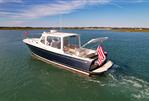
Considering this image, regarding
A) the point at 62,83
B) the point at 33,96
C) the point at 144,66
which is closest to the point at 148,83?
the point at 144,66

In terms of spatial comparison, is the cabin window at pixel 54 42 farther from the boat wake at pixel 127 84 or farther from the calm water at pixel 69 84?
the boat wake at pixel 127 84

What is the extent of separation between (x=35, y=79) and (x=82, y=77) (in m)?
3.68

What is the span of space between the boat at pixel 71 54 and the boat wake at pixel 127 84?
777 mm

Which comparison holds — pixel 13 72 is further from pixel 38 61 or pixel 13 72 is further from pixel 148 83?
pixel 148 83

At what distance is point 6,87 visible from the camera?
39.7ft

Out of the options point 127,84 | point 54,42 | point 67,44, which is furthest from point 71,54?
point 127,84

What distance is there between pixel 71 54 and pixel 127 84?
18.5ft

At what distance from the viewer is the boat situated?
14133 mm

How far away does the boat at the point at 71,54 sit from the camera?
46.4ft

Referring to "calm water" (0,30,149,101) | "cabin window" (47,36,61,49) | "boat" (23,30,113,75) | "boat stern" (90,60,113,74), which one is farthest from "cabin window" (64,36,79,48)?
"boat stern" (90,60,113,74)

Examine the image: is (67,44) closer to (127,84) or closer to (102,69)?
(102,69)

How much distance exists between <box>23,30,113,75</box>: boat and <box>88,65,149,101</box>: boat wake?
0.78 metres

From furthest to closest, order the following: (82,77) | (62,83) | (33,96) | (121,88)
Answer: (82,77) < (62,83) < (121,88) < (33,96)

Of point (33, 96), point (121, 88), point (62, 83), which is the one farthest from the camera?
point (62, 83)
